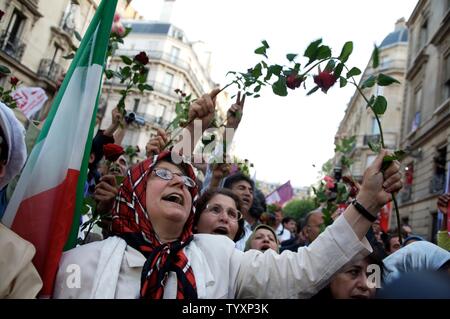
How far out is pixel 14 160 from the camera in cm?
153

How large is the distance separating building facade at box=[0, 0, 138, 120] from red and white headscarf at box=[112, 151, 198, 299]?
1673cm

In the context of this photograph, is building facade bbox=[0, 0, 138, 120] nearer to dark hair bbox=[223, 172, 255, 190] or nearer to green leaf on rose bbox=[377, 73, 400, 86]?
dark hair bbox=[223, 172, 255, 190]

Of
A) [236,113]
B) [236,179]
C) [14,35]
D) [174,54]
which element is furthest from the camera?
[174,54]

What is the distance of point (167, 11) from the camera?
142 ft

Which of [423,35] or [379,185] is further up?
[423,35]

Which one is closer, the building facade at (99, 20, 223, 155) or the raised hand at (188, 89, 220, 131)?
the raised hand at (188, 89, 220, 131)

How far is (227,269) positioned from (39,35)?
2099 cm

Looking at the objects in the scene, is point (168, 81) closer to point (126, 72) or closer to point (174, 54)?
point (174, 54)

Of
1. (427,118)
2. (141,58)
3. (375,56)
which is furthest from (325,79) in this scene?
(427,118)

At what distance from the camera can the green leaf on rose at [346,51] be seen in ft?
5.17

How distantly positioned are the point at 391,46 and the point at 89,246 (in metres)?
33.4

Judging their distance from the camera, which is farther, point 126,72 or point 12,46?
point 12,46

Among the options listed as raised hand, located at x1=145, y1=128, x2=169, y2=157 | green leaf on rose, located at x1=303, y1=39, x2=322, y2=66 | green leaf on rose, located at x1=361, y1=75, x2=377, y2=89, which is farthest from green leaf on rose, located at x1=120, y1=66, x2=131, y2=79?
green leaf on rose, located at x1=361, y1=75, x2=377, y2=89

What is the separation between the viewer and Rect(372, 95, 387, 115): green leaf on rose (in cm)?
154
